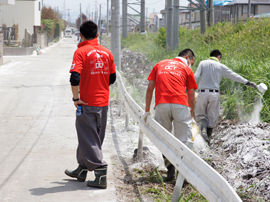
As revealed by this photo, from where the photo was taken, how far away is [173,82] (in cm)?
545

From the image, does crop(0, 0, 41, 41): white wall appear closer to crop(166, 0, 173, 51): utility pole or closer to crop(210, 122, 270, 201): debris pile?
crop(166, 0, 173, 51): utility pole

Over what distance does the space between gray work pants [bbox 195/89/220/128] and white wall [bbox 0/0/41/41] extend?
40626 mm

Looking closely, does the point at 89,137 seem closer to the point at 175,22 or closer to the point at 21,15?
the point at 175,22

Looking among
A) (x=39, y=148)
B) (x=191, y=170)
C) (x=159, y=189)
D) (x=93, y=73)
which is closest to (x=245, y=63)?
(x=39, y=148)

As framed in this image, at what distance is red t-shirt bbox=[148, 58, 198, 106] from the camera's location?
214 inches

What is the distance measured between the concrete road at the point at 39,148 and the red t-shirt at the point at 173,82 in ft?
4.57

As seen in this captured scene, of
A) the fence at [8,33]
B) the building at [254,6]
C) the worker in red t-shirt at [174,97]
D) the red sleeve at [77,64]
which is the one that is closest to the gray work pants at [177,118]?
the worker in red t-shirt at [174,97]

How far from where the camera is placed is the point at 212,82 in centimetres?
773

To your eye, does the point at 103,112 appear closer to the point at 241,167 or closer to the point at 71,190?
the point at 71,190

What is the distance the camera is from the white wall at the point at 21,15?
45.5 m

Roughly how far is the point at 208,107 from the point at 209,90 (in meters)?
0.34

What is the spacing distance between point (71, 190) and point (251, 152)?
2.68 m

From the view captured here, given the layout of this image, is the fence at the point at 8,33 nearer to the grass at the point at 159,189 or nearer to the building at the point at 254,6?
the building at the point at 254,6

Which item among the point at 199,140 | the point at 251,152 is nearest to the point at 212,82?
the point at 199,140
